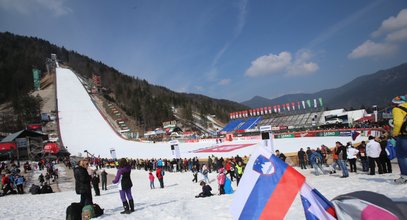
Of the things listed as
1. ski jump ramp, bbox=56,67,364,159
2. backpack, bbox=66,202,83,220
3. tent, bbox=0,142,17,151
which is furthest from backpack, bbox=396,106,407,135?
tent, bbox=0,142,17,151

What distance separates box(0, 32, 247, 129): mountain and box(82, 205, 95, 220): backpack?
9424cm

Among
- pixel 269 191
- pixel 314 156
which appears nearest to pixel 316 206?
pixel 269 191

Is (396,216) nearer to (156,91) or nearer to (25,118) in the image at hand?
(25,118)

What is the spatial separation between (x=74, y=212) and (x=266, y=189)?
5.87 meters

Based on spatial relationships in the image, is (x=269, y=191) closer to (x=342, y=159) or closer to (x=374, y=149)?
(x=374, y=149)

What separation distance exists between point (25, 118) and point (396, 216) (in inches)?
3537

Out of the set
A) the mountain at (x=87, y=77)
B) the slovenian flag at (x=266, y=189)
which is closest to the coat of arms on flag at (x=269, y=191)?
the slovenian flag at (x=266, y=189)

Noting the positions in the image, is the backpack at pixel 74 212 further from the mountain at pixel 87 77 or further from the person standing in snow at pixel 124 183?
the mountain at pixel 87 77

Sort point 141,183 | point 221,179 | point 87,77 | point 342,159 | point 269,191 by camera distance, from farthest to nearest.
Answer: point 87,77, point 141,183, point 342,159, point 221,179, point 269,191

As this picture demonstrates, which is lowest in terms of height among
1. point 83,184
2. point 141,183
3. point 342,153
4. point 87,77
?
point 141,183

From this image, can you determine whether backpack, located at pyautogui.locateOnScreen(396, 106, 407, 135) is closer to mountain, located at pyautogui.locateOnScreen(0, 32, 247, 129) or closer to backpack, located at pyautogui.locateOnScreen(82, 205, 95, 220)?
backpack, located at pyautogui.locateOnScreen(82, 205, 95, 220)

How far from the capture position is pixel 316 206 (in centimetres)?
225

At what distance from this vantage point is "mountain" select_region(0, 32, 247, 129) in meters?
104

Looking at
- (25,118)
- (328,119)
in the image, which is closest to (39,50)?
(25,118)
